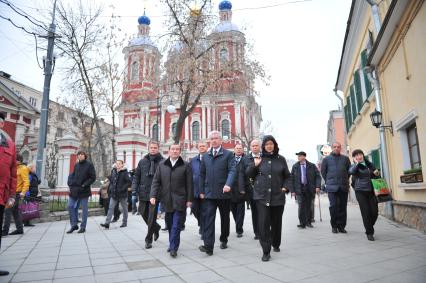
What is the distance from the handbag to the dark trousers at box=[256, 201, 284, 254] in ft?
25.9

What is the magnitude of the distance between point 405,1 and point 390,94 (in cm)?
307

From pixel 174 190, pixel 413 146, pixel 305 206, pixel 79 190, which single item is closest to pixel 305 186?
pixel 305 206

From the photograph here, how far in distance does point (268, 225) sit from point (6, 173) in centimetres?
394

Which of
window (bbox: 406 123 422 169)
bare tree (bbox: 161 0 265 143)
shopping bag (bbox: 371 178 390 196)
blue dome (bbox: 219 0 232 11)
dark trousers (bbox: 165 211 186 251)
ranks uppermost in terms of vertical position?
blue dome (bbox: 219 0 232 11)

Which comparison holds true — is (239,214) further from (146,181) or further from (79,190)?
(79,190)

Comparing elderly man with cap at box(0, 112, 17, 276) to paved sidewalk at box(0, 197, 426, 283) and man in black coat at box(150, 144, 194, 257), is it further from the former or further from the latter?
man in black coat at box(150, 144, 194, 257)

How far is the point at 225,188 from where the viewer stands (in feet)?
17.8

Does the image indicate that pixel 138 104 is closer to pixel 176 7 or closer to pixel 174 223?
pixel 176 7

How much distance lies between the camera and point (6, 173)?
→ 4562 mm

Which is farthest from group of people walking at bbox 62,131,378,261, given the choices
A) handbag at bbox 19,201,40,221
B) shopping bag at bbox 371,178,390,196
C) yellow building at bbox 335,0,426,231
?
handbag at bbox 19,201,40,221

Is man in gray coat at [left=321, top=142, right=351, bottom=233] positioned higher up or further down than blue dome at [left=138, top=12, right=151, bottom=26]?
further down

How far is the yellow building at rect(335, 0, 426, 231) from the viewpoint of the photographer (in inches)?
264

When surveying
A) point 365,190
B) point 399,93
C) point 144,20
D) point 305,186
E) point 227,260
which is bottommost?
point 227,260

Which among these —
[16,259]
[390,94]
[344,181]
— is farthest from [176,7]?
[16,259]
